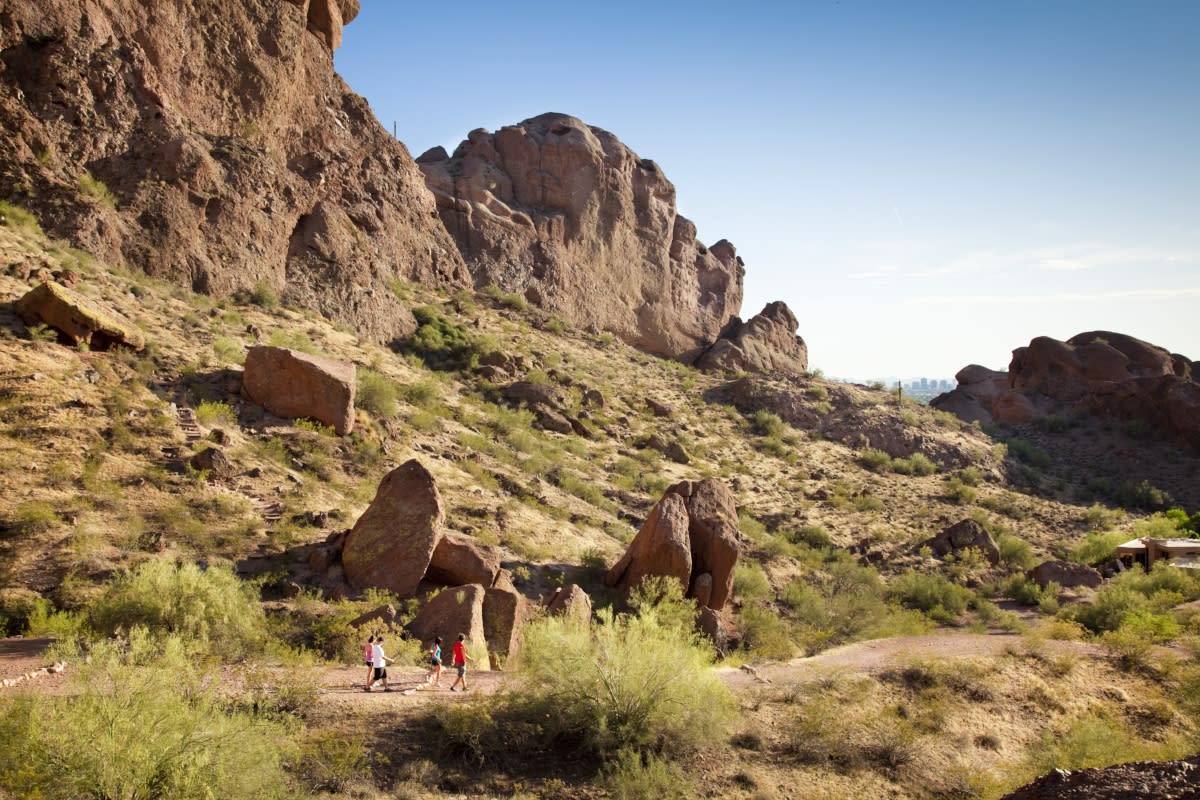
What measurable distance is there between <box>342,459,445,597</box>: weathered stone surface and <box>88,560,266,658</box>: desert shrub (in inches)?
85.2

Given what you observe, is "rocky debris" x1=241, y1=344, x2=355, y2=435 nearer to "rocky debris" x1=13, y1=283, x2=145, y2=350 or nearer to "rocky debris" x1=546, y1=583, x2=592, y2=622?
"rocky debris" x1=13, y1=283, x2=145, y2=350

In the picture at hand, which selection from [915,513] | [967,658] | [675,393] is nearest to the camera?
[967,658]

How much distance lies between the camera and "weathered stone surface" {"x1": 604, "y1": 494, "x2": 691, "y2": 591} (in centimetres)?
1631

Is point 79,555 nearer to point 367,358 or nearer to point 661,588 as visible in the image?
point 661,588

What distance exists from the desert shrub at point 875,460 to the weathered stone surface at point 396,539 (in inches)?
937

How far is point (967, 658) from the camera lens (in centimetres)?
1477

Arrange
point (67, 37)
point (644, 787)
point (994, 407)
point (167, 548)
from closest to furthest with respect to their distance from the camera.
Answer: point (644, 787) → point (167, 548) → point (67, 37) → point (994, 407)

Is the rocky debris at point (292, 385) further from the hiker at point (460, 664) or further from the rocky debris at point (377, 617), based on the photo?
the hiker at point (460, 664)

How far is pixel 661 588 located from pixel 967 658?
5.88 meters


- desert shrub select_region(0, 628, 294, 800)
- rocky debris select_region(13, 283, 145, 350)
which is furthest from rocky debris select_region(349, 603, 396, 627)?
rocky debris select_region(13, 283, 145, 350)

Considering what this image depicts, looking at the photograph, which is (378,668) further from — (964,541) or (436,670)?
(964,541)

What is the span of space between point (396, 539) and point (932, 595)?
47.3 ft

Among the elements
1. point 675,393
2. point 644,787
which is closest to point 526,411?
point 675,393

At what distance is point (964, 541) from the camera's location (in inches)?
952
